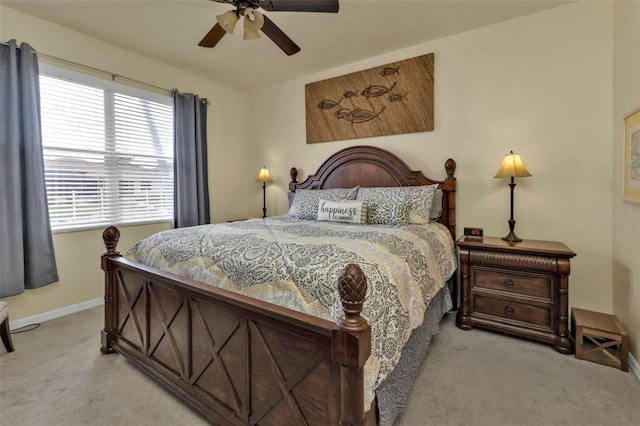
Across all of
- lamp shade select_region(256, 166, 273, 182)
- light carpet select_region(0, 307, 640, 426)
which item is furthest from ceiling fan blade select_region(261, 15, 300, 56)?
light carpet select_region(0, 307, 640, 426)

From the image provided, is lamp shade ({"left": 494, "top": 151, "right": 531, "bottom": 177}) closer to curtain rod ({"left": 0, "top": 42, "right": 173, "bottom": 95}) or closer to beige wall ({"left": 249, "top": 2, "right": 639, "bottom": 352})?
beige wall ({"left": 249, "top": 2, "right": 639, "bottom": 352})

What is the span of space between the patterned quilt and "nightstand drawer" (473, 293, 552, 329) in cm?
65

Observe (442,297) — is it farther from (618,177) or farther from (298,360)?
(298,360)

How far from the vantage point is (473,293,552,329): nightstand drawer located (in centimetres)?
216

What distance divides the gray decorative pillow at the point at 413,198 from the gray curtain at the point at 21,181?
2.98m

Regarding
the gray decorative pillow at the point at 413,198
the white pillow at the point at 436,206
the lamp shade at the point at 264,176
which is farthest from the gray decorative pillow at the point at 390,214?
the lamp shade at the point at 264,176

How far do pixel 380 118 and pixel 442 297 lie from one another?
2033mm

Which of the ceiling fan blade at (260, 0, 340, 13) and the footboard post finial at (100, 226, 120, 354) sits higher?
the ceiling fan blade at (260, 0, 340, 13)

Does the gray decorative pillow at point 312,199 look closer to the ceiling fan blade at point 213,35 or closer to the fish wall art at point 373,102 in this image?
the fish wall art at point 373,102

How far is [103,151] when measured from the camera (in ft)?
10.2

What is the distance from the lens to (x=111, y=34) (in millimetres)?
2898

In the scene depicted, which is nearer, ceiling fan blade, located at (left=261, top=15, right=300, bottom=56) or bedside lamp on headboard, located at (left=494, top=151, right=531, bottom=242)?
ceiling fan blade, located at (left=261, top=15, right=300, bottom=56)

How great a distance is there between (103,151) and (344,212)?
104 inches

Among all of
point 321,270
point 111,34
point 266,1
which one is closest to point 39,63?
point 111,34
